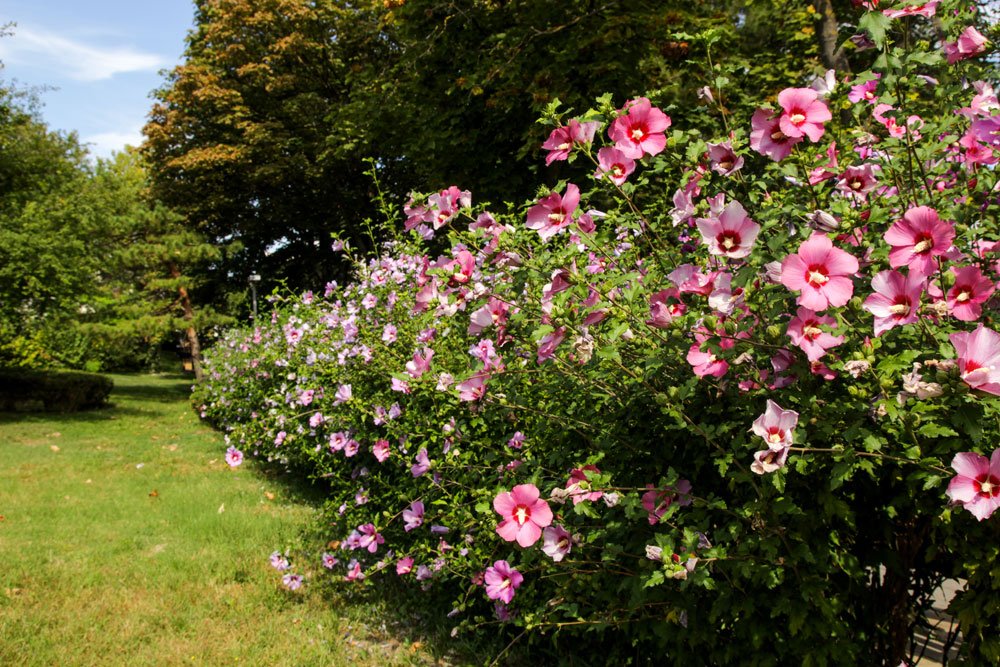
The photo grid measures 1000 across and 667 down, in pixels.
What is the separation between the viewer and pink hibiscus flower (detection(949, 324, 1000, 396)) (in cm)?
114

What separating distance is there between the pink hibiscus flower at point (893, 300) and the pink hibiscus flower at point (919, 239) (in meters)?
0.02

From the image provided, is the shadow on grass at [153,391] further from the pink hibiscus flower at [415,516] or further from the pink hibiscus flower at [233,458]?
the pink hibiscus flower at [415,516]

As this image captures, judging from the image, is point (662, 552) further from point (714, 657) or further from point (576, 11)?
point (576, 11)

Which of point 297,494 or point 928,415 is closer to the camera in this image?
point 928,415

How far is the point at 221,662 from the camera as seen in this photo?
3.13 meters

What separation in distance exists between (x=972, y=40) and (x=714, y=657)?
1.53 metres

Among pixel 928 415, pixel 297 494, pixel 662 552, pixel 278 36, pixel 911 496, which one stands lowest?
pixel 297 494

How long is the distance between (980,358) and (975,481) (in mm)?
221

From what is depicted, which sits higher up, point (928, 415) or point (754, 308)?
point (754, 308)

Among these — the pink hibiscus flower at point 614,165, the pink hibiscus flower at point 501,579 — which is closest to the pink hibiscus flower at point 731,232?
the pink hibiscus flower at point 614,165

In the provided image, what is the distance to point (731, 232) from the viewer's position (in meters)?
1.48

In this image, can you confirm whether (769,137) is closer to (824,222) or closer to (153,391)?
(824,222)

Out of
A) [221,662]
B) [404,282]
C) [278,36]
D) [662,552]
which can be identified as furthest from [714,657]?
[278,36]

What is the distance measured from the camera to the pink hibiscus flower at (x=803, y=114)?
56.3 inches
